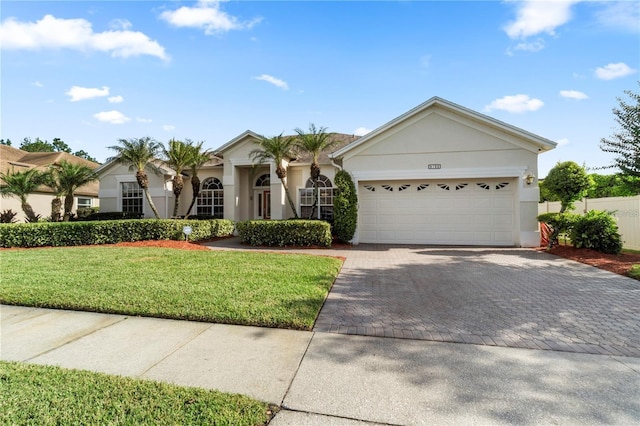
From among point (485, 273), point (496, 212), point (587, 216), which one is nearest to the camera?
point (485, 273)

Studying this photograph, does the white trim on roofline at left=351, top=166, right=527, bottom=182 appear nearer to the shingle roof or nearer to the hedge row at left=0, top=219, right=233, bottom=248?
the hedge row at left=0, top=219, right=233, bottom=248

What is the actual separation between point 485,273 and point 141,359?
24.5ft

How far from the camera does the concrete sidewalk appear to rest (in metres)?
2.46

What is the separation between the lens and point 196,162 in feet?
54.3

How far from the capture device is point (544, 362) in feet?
10.8

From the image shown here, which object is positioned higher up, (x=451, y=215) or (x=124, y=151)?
(x=124, y=151)

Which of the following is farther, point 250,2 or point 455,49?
point 455,49

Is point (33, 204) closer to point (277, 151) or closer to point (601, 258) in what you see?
point (277, 151)

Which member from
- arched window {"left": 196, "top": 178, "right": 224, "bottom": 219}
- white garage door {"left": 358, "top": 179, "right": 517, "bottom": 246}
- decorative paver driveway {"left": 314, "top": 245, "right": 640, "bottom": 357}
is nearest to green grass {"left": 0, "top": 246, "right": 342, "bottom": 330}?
decorative paver driveway {"left": 314, "top": 245, "right": 640, "bottom": 357}

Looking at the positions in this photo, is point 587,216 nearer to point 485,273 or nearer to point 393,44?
point 485,273

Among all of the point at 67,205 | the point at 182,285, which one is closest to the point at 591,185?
the point at 182,285

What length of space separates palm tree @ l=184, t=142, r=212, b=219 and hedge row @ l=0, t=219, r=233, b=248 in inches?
131

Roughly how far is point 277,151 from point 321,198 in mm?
3795

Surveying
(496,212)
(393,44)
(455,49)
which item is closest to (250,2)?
(393,44)
